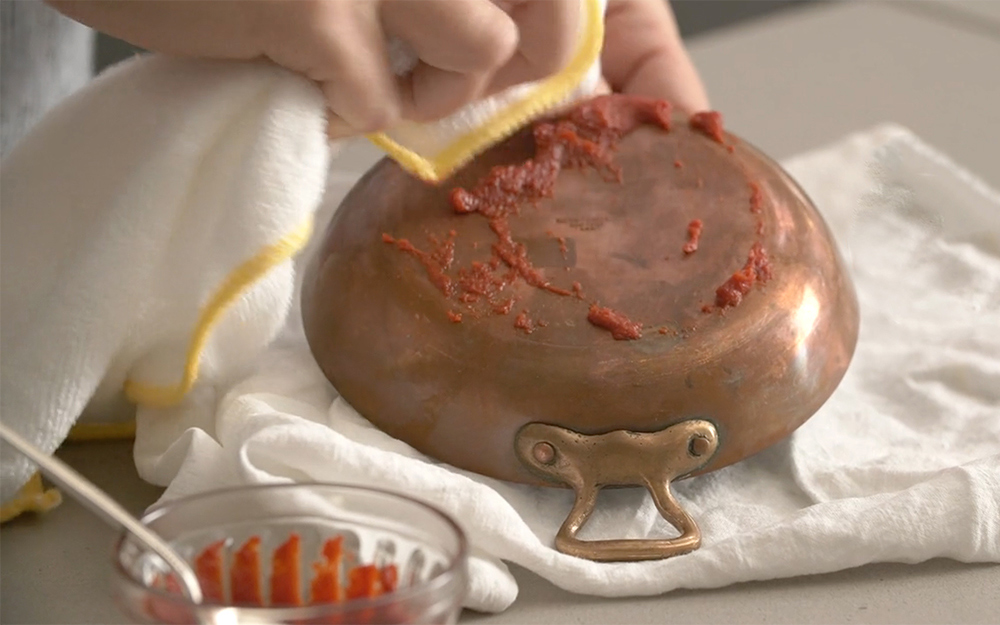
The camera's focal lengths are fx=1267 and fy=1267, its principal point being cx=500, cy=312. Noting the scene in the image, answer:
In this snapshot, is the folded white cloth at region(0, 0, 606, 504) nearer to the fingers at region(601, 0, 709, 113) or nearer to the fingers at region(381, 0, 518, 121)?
the fingers at region(381, 0, 518, 121)

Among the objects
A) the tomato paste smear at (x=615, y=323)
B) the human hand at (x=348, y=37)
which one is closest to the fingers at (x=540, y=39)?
the human hand at (x=348, y=37)

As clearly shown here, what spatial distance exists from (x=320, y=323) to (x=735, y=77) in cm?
71

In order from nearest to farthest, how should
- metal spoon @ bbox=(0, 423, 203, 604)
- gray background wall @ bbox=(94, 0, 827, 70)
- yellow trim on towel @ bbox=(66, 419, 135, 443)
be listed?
metal spoon @ bbox=(0, 423, 203, 604) < yellow trim on towel @ bbox=(66, 419, 135, 443) < gray background wall @ bbox=(94, 0, 827, 70)

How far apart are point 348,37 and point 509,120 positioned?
0.36ft

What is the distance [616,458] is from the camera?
468 mm

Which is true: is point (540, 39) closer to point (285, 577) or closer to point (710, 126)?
point (710, 126)

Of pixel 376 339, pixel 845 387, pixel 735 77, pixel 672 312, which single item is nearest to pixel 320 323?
pixel 376 339

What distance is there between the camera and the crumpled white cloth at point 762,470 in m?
0.45

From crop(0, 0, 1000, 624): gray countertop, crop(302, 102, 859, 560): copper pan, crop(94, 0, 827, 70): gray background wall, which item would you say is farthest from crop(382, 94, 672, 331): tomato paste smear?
crop(94, 0, 827, 70): gray background wall

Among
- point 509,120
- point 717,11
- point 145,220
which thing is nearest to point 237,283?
point 145,220

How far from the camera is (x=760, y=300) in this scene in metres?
0.50

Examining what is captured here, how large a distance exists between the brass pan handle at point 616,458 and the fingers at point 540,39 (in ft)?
0.50

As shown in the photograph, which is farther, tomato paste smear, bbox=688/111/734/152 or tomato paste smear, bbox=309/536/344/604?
tomato paste smear, bbox=688/111/734/152

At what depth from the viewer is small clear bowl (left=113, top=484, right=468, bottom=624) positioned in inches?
14.2
